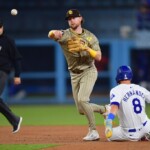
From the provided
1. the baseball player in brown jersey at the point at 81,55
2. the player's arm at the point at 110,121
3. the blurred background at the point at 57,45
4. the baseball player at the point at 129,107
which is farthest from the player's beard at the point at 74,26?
the blurred background at the point at 57,45

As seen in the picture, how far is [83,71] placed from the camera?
8898mm

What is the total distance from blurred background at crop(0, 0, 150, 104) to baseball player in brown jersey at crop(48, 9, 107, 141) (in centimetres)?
Result: 1059

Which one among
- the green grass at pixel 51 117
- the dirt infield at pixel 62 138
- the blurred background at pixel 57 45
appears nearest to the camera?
the dirt infield at pixel 62 138

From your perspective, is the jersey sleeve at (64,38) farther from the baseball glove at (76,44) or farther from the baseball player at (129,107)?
the baseball player at (129,107)

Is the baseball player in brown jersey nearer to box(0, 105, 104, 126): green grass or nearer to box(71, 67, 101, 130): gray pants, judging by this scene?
box(71, 67, 101, 130): gray pants

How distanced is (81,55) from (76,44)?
0.72ft

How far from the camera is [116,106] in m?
7.89

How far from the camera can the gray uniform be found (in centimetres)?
866

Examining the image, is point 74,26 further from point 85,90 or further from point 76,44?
point 85,90

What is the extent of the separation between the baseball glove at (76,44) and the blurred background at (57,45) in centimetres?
1085

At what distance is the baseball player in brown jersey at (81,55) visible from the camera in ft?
28.1

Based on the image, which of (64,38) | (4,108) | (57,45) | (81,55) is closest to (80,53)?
(81,55)

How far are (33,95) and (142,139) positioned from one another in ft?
43.5

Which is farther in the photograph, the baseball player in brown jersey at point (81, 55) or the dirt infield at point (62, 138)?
the baseball player in brown jersey at point (81, 55)
